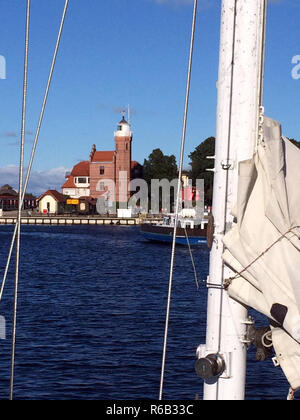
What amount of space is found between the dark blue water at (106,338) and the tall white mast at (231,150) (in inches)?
470

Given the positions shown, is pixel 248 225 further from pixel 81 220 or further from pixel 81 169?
pixel 81 169

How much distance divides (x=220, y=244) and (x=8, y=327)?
22299mm

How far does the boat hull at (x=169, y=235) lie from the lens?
7562 cm

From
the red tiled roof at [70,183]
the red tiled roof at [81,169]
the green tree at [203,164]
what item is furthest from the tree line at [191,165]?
the red tiled roof at [70,183]

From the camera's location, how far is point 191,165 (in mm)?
123312

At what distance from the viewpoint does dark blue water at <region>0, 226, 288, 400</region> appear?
16609mm

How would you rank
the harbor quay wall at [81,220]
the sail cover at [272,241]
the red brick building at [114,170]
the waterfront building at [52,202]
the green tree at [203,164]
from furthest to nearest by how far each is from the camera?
the waterfront building at [52,202] → the red brick building at [114,170] → the harbor quay wall at [81,220] → the green tree at [203,164] → the sail cover at [272,241]

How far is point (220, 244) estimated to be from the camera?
14.6 feet

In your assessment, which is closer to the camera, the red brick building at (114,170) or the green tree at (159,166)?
the red brick building at (114,170)

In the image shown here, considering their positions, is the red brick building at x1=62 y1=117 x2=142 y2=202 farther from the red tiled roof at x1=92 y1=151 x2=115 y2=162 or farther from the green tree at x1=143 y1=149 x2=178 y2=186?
the green tree at x1=143 y1=149 x2=178 y2=186

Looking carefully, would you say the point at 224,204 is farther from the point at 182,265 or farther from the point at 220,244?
the point at 182,265

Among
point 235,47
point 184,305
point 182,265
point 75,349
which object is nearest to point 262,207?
point 235,47

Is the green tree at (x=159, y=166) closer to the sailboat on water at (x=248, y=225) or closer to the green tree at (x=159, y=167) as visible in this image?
the green tree at (x=159, y=167)

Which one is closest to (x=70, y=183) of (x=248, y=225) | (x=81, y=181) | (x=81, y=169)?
(x=81, y=181)
